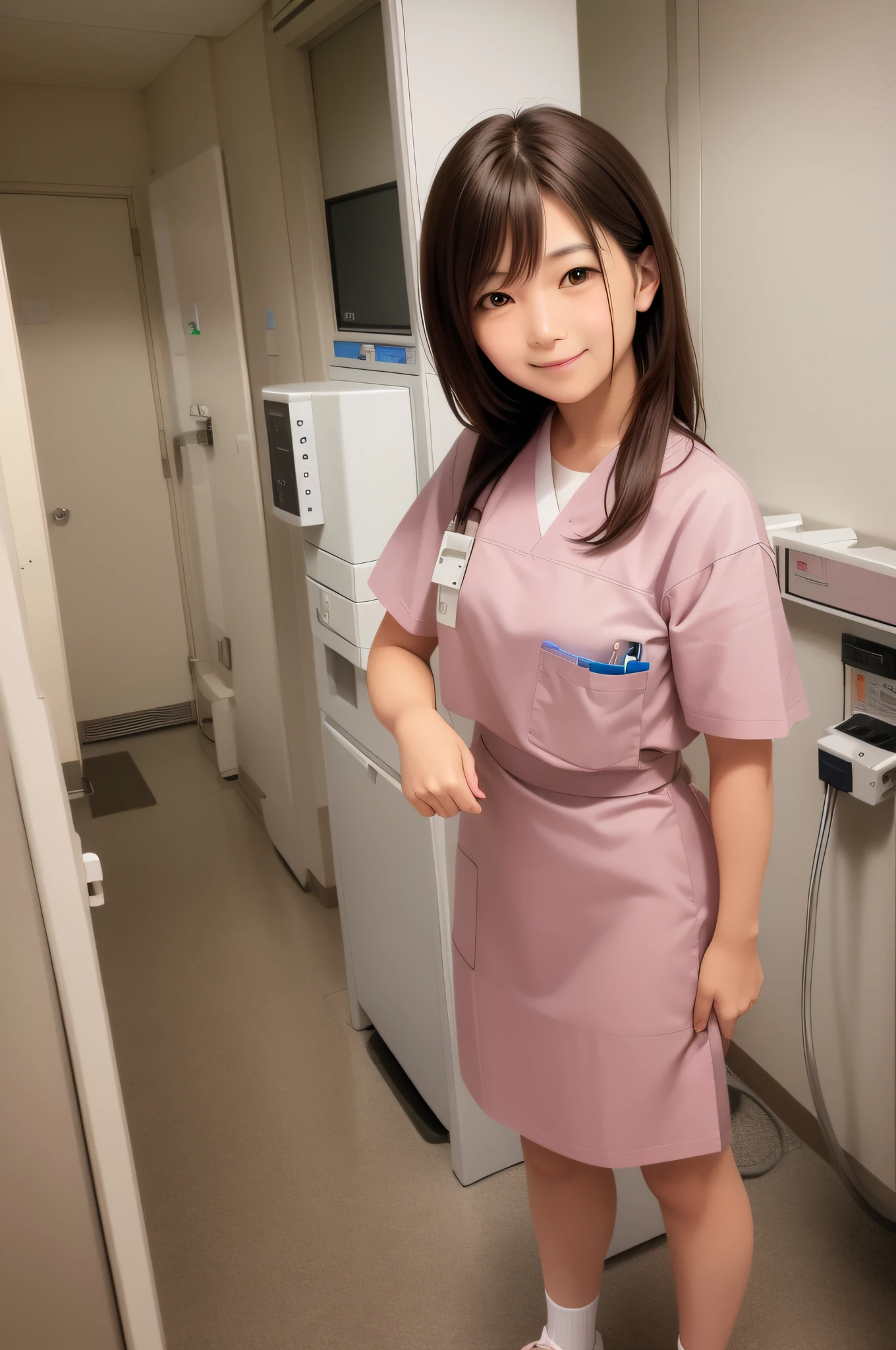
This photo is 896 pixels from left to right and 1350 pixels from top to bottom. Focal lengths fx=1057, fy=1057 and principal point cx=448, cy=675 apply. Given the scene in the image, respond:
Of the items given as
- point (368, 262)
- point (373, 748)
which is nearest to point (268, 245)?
point (368, 262)

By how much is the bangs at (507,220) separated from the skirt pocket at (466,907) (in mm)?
646

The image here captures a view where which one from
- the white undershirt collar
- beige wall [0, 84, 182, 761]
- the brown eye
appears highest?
beige wall [0, 84, 182, 761]

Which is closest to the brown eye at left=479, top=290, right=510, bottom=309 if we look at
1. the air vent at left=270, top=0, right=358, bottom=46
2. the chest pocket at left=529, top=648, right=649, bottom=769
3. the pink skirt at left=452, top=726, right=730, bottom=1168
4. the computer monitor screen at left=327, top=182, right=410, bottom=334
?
the chest pocket at left=529, top=648, right=649, bottom=769

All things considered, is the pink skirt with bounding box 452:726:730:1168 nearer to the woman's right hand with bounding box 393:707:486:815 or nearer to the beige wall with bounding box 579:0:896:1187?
the woman's right hand with bounding box 393:707:486:815

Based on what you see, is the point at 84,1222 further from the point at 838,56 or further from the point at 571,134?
the point at 838,56

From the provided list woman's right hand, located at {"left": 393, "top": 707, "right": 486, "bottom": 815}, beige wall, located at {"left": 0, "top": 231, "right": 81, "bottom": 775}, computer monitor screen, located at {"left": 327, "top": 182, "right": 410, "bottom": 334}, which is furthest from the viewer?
beige wall, located at {"left": 0, "top": 231, "right": 81, "bottom": 775}

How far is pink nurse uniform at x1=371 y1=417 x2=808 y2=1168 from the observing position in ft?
3.26

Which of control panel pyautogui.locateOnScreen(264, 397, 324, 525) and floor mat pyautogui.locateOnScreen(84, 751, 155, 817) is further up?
control panel pyautogui.locateOnScreen(264, 397, 324, 525)

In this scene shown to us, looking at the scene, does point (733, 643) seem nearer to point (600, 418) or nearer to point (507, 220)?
point (600, 418)

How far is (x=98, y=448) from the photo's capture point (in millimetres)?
4086

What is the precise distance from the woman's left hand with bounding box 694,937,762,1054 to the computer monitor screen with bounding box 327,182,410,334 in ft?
3.75

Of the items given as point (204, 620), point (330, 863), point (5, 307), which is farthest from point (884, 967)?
point (204, 620)

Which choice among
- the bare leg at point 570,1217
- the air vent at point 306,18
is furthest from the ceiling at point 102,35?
Result: the bare leg at point 570,1217

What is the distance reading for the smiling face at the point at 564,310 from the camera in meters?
0.97
